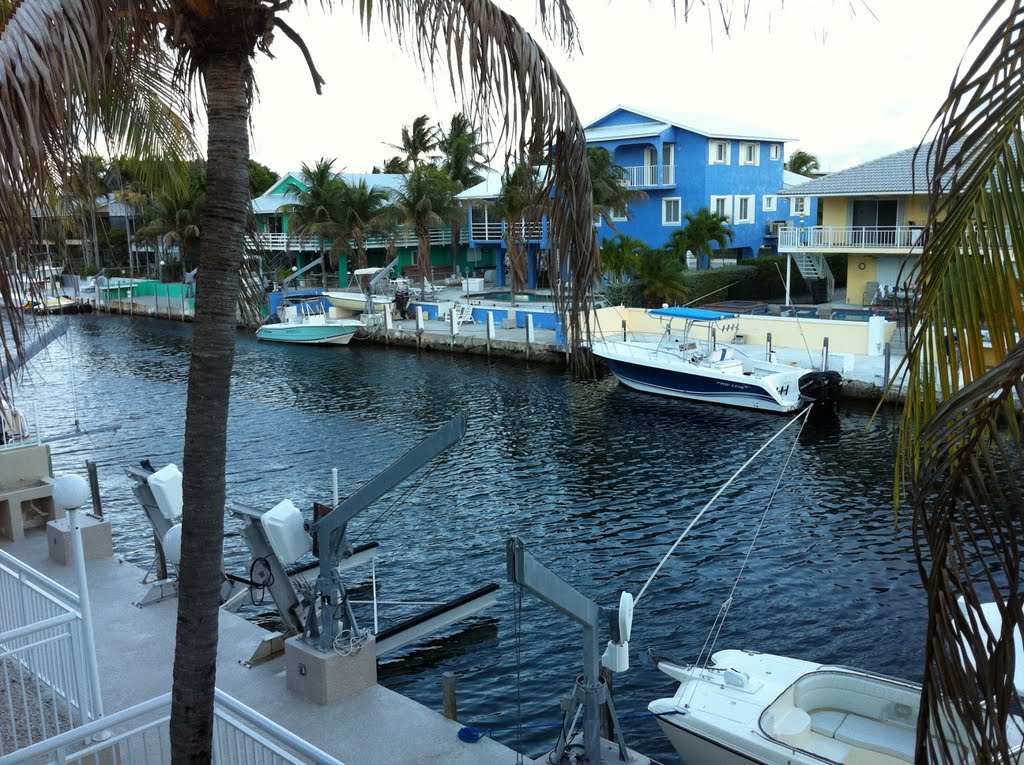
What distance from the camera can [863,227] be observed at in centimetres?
4253

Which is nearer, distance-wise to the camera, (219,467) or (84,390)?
(219,467)

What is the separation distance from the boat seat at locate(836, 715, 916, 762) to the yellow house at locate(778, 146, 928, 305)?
33379 millimetres

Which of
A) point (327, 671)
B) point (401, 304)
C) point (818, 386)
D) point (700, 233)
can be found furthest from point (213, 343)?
point (700, 233)

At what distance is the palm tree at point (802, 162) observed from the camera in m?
109

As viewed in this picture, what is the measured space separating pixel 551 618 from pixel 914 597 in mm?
6295

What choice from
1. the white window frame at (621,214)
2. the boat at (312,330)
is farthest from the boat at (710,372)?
the boat at (312,330)

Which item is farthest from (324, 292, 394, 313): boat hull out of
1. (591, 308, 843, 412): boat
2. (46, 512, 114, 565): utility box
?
(46, 512, 114, 565): utility box

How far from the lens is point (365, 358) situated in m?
45.0

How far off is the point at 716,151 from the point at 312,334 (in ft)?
82.8

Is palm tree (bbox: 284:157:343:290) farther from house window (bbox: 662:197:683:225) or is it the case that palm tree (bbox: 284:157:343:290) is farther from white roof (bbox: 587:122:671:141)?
house window (bbox: 662:197:683:225)

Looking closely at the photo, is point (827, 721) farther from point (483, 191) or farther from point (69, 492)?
point (483, 191)

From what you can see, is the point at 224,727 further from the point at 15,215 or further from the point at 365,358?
the point at 365,358

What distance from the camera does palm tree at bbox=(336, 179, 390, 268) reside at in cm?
5972

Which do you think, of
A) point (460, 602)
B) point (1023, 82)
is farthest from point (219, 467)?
point (460, 602)
